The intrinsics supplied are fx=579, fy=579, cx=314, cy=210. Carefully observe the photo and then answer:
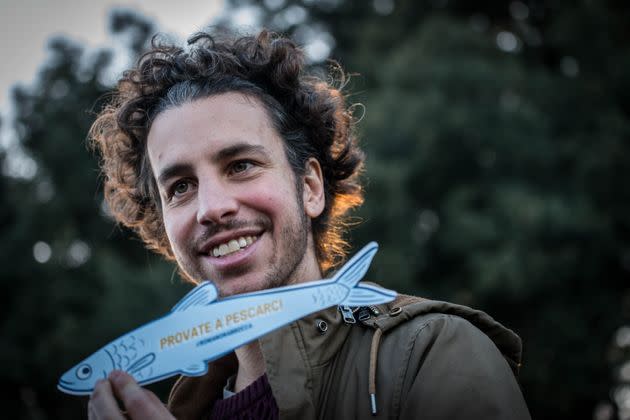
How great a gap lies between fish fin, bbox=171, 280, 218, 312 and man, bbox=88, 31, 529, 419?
194 millimetres

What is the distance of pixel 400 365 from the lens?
2.01 meters

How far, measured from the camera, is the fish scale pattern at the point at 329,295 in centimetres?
Answer: 199

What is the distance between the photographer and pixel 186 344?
205 cm

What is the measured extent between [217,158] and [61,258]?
17038 millimetres

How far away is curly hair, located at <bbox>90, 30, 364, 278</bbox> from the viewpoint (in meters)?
2.86

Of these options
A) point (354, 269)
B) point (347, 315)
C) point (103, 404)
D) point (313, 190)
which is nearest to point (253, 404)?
point (347, 315)

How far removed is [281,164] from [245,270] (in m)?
0.57

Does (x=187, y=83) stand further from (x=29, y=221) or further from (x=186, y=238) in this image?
(x=29, y=221)

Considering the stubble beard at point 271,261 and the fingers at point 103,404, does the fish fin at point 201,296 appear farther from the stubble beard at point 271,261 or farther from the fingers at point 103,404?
the fingers at point 103,404

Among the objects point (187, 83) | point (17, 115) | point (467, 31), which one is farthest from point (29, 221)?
point (187, 83)

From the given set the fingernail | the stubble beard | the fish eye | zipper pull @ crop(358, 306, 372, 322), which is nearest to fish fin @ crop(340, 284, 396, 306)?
zipper pull @ crop(358, 306, 372, 322)

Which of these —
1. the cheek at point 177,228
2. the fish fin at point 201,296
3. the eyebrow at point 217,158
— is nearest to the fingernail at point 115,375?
the fish fin at point 201,296

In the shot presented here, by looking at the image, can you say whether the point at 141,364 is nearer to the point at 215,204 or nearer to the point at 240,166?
the point at 215,204

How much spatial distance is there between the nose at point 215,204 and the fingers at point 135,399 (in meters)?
0.64
